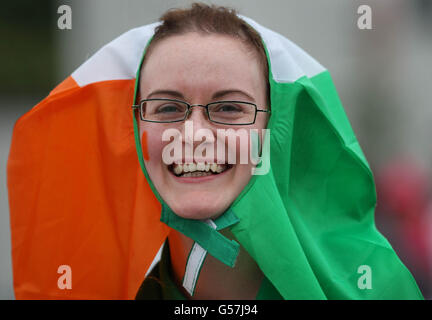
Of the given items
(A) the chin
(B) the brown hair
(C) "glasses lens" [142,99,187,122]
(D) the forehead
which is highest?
(B) the brown hair

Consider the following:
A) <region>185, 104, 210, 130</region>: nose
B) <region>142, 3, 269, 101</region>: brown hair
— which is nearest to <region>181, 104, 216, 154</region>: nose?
<region>185, 104, 210, 130</region>: nose

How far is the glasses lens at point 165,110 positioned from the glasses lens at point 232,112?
0.31ft

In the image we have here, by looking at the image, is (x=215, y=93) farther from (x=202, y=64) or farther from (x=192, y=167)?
(x=192, y=167)

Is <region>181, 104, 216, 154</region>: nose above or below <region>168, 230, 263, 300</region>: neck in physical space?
above

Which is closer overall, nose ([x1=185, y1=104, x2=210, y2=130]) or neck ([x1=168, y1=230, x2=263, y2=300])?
nose ([x1=185, y1=104, x2=210, y2=130])

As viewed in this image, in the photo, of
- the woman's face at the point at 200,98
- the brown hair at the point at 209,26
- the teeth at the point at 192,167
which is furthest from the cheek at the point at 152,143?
the brown hair at the point at 209,26

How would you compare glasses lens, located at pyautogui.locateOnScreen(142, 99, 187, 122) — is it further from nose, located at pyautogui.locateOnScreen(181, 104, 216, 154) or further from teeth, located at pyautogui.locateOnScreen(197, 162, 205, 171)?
teeth, located at pyautogui.locateOnScreen(197, 162, 205, 171)

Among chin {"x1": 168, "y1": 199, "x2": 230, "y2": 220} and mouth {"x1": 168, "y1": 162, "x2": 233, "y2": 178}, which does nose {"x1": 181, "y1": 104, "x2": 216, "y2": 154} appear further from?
chin {"x1": 168, "y1": 199, "x2": 230, "y2": 220}

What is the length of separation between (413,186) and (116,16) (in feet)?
9.24

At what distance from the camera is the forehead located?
4.64ft

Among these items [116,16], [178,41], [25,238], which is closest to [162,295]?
[25,238]

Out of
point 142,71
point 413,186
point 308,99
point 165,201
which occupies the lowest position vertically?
point 413,186

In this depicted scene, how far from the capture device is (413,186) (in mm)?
3865
